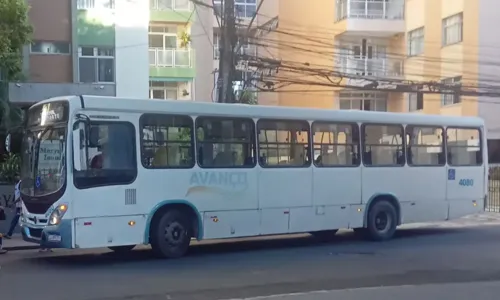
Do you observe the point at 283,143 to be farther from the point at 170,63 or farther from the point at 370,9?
the point at 370,9

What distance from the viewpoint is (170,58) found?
3266cm

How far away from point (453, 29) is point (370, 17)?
4.24 metres

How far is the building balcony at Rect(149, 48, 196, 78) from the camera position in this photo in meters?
32.4

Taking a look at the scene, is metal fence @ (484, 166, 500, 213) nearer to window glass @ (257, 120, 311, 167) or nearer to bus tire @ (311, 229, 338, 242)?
bus tire @ (311, 229, 338, 242)

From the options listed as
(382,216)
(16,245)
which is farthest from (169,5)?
(382,216)

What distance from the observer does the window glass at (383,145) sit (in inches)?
663

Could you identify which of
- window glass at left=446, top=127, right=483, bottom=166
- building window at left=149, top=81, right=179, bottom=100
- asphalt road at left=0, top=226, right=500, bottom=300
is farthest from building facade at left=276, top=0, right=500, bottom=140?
asphalt road at left=0, top=226, right=500, bottom=300

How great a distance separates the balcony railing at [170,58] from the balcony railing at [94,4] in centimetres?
494

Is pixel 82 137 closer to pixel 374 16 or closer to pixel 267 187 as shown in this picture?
pixel 267 187

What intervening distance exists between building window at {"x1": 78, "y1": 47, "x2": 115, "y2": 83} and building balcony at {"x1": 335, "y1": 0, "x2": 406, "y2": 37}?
13.8 metres

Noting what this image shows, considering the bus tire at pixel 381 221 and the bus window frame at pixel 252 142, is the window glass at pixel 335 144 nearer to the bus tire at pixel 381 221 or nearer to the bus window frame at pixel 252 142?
the bus tire at pixel 381 221

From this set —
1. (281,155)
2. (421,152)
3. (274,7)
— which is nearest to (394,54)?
(274,7)

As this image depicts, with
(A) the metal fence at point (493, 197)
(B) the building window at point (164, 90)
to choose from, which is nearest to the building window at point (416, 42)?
(A) the metal fence at point (493, 197)

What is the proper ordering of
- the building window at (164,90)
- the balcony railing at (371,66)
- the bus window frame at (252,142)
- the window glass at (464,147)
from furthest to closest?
1. the balcony railing at (371,66)
2. the building window at (164,90)
3. the window glass at (464,147)
4. the bus window frame at (252,142)
